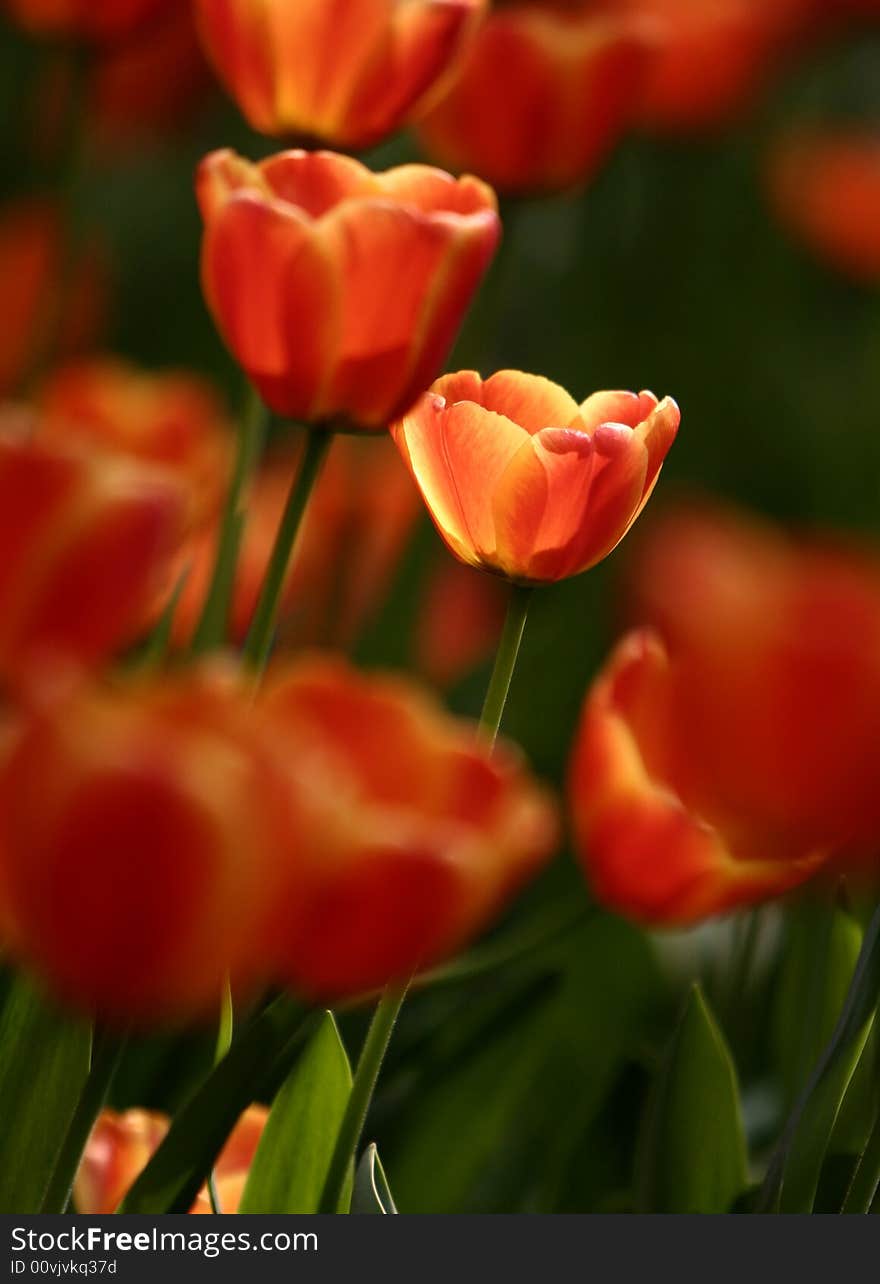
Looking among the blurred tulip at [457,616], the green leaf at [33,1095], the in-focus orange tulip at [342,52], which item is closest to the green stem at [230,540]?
the in-focus orange tulip at [342,52]

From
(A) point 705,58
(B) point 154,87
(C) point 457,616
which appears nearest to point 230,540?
(C) point 457,616

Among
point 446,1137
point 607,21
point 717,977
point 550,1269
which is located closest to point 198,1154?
point 550,1269

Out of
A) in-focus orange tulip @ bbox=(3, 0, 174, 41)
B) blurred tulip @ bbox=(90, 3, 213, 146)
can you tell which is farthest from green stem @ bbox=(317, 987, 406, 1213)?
blurred tulip @ bbox=(90, 3, 213, 146)

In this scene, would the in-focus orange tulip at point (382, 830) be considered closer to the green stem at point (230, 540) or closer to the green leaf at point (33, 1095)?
the green leaf at point (33, 1095)

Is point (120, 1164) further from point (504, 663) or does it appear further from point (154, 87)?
point (154, 87)

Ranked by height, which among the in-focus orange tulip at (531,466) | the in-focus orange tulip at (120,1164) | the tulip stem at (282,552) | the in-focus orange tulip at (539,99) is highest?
the in-focus orange tulip at (531,466)

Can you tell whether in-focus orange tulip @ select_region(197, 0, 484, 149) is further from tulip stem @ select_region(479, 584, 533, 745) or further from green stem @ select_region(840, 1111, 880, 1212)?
green stem @ select_region(840, 1111, 880, 1212)
